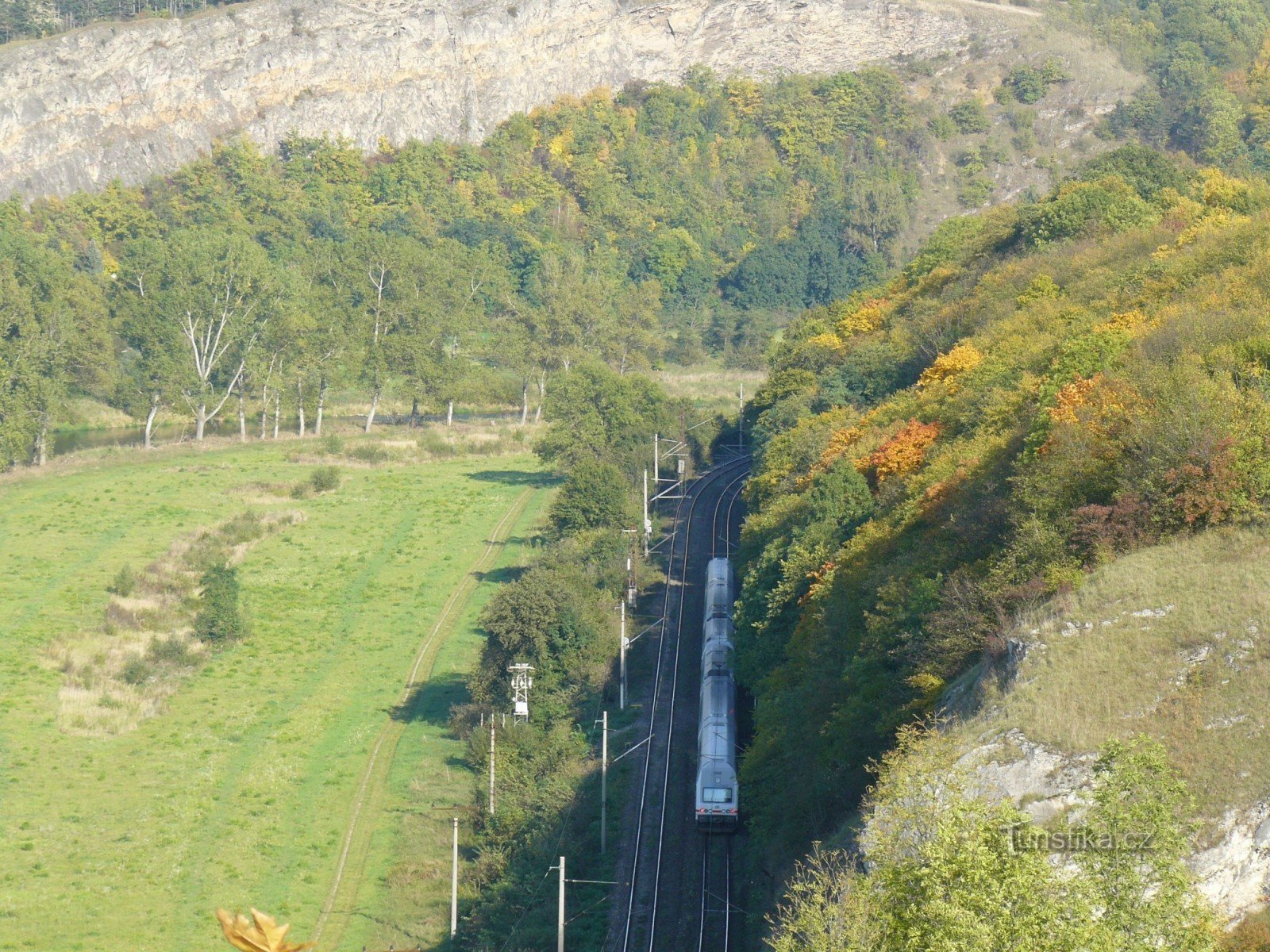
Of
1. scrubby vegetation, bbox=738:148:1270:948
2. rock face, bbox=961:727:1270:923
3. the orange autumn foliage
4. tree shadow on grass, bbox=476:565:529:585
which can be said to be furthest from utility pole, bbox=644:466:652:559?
rock face, bbox=961:727:1270:923

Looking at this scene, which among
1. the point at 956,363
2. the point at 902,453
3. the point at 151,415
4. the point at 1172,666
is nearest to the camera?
the point at 1172,666

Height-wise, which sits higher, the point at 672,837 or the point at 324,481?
the point at 672,837

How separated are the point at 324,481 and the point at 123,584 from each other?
21868mm

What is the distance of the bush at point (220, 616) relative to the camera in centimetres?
5709

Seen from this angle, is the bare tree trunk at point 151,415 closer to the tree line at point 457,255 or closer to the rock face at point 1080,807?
the tree line at point 457,255

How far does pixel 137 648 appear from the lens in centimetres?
5516

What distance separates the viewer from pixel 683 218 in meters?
163

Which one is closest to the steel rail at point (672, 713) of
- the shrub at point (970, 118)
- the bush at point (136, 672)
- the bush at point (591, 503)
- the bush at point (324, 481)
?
the bush at point (591, 503)

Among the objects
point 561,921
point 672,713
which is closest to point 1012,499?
point 561,921

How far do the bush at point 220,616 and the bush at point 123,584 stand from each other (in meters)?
4.40

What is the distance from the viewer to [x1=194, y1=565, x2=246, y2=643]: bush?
57.1 metres

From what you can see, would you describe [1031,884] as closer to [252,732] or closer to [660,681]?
[660,681]

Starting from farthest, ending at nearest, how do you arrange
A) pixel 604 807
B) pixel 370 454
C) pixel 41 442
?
pixel 370 454 < pixel 41 442 < pixel 604 807

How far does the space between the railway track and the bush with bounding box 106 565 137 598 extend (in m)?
22.2
